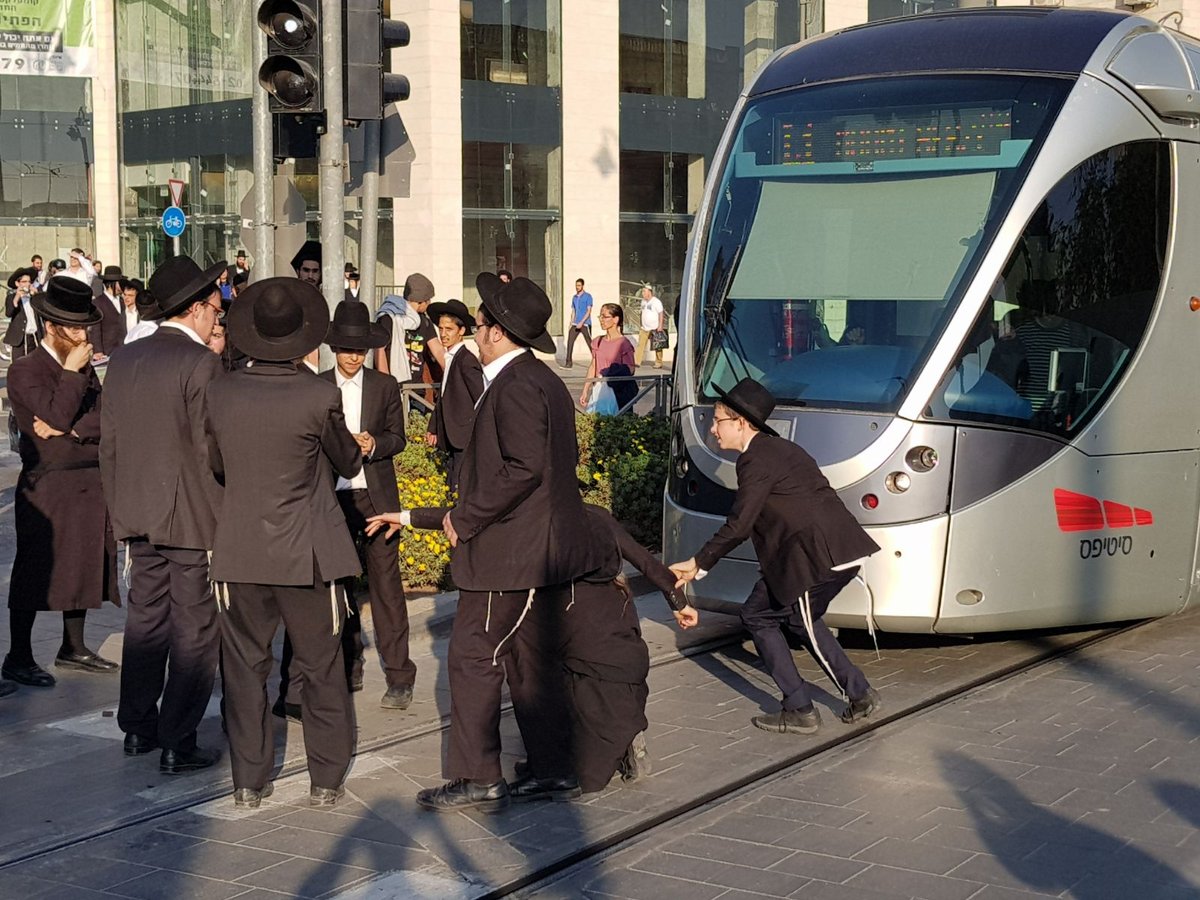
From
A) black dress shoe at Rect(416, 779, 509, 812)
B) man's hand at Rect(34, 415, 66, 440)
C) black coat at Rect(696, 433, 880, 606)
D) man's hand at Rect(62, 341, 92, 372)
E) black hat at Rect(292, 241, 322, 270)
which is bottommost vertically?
black dress shoe at Rect(416, 779, 509, 812)

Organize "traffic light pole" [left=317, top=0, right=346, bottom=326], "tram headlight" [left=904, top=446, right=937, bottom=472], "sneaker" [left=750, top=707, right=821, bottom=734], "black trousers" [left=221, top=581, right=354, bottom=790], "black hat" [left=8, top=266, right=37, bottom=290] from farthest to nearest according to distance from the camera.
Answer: "black hat" [left=8, top=266, right=37, bottom=290] → "traffic light pole" [left=317, top=0, right=346, bottom=326] → "tram headlight" [left=904, top=446, right=937, bottom=472] → "sneaker" [left=750, top=707, right=821, bottom=734] → "black trousers" [left=221, top=581, right=354, bottom=790]

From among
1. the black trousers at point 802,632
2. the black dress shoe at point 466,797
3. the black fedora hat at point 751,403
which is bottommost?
the black dress shoe at point 466,797

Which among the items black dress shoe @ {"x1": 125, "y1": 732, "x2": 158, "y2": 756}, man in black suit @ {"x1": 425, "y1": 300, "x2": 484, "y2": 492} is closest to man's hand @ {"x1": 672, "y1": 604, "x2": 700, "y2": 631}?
black dress shoe @ {"x1": 125, "y1": 732, "x2": 158, "y2": 756}

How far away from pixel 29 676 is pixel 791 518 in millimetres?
3754

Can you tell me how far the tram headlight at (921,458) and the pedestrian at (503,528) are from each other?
2324 mm

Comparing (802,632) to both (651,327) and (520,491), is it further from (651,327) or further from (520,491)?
(651,327)

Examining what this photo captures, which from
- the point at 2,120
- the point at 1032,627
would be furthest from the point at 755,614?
the point at 2,120

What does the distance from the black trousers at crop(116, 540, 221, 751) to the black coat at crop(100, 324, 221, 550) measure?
0.14 meters

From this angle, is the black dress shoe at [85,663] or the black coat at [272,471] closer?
A: the black coat at [272,471]

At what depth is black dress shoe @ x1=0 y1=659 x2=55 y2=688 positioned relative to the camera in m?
8.45

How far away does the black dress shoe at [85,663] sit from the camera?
28.7ft

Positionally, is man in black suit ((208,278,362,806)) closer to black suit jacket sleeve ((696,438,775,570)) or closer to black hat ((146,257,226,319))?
black hat ((146,257,226,319))

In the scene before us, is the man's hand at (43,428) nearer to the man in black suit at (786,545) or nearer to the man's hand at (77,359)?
the man's hand at (77,359)

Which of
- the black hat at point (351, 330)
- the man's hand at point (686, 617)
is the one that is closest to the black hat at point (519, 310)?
the man's hand at point (686, 617)
